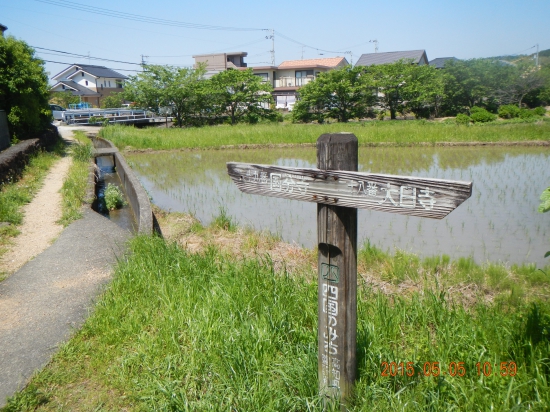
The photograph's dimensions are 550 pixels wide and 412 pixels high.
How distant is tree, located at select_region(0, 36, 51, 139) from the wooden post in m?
13.7

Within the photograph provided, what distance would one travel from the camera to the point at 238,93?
28.2m

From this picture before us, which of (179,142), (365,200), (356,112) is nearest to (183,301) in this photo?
(365,200)

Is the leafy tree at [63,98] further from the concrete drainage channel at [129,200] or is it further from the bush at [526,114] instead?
the bush at [526,114]

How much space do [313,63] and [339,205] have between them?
43310 mm

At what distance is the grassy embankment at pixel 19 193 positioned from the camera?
6027 mm

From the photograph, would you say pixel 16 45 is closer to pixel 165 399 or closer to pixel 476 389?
pixel 165 399

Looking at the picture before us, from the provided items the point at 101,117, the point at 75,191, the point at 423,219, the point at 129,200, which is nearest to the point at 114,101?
the point at 101,117

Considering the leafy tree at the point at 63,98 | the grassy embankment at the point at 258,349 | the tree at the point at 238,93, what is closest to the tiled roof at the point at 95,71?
the leafy tree at the point at 63,98

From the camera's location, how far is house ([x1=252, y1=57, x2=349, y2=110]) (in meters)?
41.3

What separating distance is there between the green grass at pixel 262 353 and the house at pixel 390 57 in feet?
132

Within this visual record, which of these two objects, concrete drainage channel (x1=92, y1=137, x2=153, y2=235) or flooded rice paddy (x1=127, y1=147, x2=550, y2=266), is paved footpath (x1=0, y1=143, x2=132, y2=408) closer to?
concrete drainage channel (x1=92, y1=137, x2=153, y2=235)

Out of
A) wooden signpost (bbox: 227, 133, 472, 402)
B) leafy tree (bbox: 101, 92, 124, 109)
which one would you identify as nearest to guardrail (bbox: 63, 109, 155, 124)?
leafy tree (bbox: 101, 92, 124, 109)

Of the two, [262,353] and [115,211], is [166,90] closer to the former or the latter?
[115,211]

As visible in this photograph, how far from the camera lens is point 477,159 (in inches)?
497
